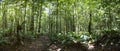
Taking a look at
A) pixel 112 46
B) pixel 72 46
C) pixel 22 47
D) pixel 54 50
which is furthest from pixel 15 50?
pixel 112 46

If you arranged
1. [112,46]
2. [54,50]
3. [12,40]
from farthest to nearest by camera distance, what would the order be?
[12,40] < [54,50] < [112,46]

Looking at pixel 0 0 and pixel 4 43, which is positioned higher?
pixel 0 0

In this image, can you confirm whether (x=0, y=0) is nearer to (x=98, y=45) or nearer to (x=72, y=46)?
(x=72, y=46)

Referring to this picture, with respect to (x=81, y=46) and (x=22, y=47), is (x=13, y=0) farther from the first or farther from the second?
(x=81, y=46)

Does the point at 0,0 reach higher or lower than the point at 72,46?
higher

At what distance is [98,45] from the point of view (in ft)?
48.6

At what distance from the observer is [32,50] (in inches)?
596

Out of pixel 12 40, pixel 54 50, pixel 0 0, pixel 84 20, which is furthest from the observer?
pixel 84 20

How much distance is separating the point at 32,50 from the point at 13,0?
5.99m

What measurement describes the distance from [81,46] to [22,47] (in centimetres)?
471

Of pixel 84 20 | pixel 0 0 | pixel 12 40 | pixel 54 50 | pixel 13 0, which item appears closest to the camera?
pixel 54 50

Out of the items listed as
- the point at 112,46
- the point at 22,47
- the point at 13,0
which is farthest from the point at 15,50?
the point at 112,46

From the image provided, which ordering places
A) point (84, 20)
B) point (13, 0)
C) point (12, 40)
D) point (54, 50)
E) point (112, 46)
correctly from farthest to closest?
point (84, 20) → point (13, 0) → point (12, 40) → point (54, 50) → point (112, 46)

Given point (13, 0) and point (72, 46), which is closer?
point (72, 46)
